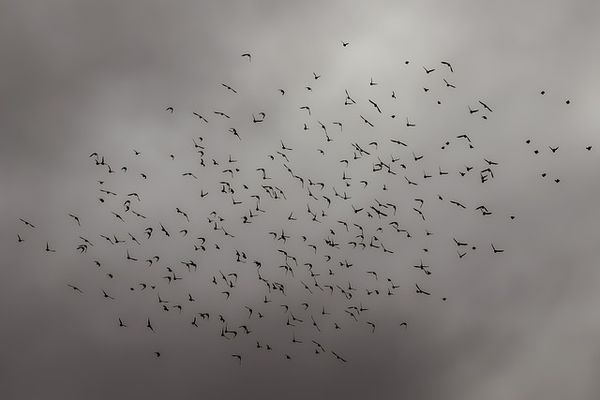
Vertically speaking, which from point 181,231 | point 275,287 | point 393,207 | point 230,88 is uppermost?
point 230,88

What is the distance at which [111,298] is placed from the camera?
4469 inches

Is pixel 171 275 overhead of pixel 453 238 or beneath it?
beneath

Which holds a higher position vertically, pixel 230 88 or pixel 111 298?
pixel 230 88

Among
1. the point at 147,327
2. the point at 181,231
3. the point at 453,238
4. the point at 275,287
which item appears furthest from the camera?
the point at 147,327

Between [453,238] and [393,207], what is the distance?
16.1 meters

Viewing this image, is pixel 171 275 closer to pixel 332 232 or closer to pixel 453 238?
pixel 332 232

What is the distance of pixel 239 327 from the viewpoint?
372 ft

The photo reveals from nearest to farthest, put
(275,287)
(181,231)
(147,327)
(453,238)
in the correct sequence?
1. (275,287)
2. (181,231)
3. (453,238)
4. (147,327)

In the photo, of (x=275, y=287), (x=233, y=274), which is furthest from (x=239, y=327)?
(x=275, y=287)

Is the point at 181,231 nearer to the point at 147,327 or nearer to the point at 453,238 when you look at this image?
the point at 147,327

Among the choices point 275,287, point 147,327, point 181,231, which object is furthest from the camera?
point 147,327

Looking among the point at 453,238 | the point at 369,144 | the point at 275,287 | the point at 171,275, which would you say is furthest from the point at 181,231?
the point at 453,238

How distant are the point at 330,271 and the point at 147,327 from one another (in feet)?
152

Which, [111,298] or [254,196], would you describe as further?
[111,298]
